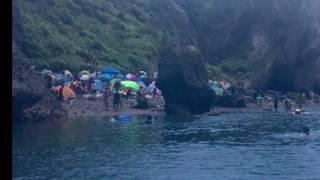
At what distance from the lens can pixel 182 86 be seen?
7269 cm

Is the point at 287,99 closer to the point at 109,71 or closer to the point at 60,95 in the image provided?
the point at 109,71

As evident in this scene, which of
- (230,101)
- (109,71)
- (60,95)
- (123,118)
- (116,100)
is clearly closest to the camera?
(123,118)

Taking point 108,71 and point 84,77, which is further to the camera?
point 108,71

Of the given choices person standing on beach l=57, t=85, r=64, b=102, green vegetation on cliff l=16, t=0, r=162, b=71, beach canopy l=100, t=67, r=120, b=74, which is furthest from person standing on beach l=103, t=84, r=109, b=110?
green vegetation on cliff l=16, t=0, r=162, b=71

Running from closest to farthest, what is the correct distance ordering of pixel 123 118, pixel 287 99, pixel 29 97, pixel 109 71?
1. pixel 29 97
2. pixel 123 118
3. pixel 109 71
4. pixel 287 99

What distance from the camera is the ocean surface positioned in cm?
3338

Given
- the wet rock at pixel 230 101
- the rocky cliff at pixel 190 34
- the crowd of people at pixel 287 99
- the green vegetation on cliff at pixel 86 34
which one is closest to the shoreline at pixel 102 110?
the wet rock at pixel 230 101

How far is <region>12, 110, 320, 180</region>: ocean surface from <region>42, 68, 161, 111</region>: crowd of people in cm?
628

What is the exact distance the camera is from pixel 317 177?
32219mm

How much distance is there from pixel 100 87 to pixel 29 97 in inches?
616

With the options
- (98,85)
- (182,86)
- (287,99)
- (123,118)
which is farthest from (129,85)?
(287,99)

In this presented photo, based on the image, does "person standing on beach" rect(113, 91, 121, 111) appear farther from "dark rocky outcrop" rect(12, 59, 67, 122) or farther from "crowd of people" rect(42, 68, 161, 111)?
"dark rocky outcrop" rect(12, 59, 67, 122)

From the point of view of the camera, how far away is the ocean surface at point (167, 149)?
109 feet

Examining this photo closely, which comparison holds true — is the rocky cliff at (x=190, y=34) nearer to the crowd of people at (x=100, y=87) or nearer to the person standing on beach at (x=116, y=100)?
the crowd of people at (x=100, y=87)
